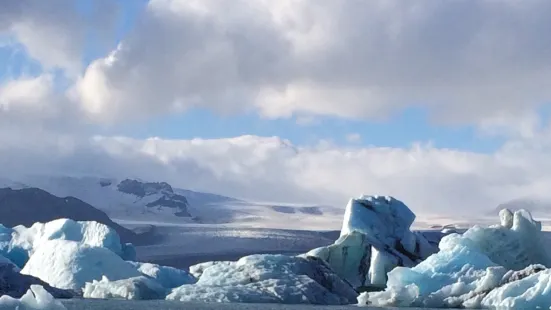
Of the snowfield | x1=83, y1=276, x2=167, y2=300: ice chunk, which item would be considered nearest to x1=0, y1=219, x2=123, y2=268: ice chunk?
the snowfield

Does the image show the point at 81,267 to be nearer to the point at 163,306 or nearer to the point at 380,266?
the point at 163,306

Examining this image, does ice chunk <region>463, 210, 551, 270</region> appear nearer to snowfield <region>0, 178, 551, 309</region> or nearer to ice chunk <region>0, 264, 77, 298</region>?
snowfield <region>0, 178, 551, 309</region>

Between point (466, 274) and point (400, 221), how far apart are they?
12.2 metres

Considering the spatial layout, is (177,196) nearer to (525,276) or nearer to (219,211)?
(219,211)

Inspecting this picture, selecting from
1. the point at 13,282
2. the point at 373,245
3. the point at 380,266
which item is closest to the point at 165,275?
the point at 13,282

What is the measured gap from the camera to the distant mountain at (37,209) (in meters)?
117

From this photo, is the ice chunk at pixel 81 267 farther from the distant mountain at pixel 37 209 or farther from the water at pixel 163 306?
the distant mountain at pixel 37 209

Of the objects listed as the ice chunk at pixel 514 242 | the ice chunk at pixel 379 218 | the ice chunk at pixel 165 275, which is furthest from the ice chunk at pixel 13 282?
the ice chunk at pixel 514 242

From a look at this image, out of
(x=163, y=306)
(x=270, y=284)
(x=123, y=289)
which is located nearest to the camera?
(x=163, y=306)

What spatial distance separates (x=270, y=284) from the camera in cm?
3403

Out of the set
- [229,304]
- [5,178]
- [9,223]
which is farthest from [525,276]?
[5,178]

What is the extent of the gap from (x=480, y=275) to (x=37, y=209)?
93.9 metres

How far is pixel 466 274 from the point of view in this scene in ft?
113

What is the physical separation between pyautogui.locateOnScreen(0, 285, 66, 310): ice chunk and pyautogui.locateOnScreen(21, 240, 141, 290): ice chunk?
17.0 m
